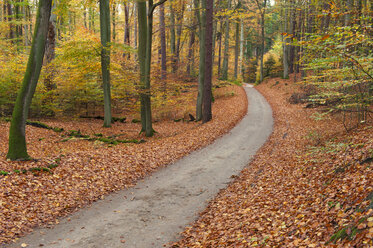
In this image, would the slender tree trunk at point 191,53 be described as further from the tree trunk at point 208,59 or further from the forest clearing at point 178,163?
the tree trunk at point 208,59

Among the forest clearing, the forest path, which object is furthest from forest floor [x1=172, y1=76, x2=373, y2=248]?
the forest path

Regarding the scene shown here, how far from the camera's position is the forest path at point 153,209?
5469mm

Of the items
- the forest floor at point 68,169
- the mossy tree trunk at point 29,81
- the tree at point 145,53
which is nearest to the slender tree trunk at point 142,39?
the tree at point 145,53

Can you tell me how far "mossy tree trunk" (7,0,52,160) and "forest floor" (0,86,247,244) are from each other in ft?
1.72

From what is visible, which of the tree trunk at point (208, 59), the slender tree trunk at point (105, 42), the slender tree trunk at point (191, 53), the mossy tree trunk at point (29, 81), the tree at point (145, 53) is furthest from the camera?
the slender tree trunk at point (191, 53)

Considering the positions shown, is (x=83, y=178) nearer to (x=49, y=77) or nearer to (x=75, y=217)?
(x=75, y=217)

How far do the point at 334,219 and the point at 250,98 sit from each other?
2412cm

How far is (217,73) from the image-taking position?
3403 centimetres

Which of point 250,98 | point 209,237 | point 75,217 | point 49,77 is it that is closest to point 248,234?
point 209,237

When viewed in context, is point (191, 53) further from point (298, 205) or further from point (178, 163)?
point (298, 205)

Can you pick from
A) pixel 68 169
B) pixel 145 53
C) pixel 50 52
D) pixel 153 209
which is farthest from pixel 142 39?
pixel 153 209

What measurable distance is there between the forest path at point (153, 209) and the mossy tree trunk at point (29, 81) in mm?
3316

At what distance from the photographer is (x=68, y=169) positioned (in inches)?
321

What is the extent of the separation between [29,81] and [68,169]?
9.64 ft
